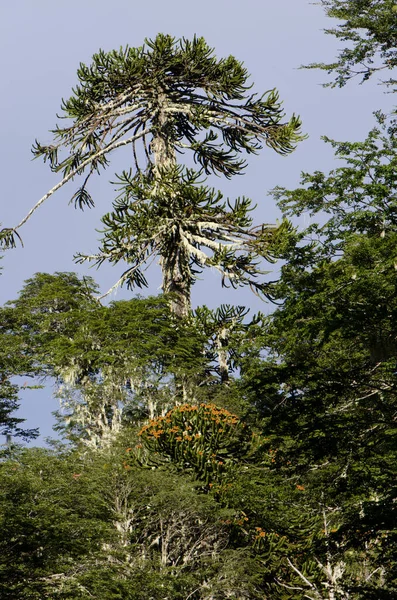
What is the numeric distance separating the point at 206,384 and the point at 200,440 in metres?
7.36

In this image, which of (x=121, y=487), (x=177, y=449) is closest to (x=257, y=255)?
(x=177, y=449)

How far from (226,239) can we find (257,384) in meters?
17.3

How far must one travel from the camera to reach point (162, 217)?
29.4 m

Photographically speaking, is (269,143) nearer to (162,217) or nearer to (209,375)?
(162,217)

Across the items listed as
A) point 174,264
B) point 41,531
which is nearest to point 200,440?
point 41,531

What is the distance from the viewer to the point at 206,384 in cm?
2583

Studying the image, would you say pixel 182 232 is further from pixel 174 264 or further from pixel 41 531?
pixel 41 531

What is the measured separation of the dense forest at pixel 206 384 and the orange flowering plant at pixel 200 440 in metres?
0.05

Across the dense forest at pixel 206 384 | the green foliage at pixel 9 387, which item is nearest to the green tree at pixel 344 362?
the dense forest at pixel 206 384

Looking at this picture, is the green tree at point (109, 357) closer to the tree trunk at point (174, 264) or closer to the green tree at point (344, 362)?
the tree trunk at point (174, 264)

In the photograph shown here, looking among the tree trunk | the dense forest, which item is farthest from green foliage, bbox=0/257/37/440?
the tree trunk

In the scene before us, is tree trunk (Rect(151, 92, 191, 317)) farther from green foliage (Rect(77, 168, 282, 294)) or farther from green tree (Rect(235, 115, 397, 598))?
green tree (Rect(235, 115, 397, 598))

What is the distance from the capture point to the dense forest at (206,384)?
1191 cm

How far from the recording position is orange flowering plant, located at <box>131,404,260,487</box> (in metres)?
18.2
